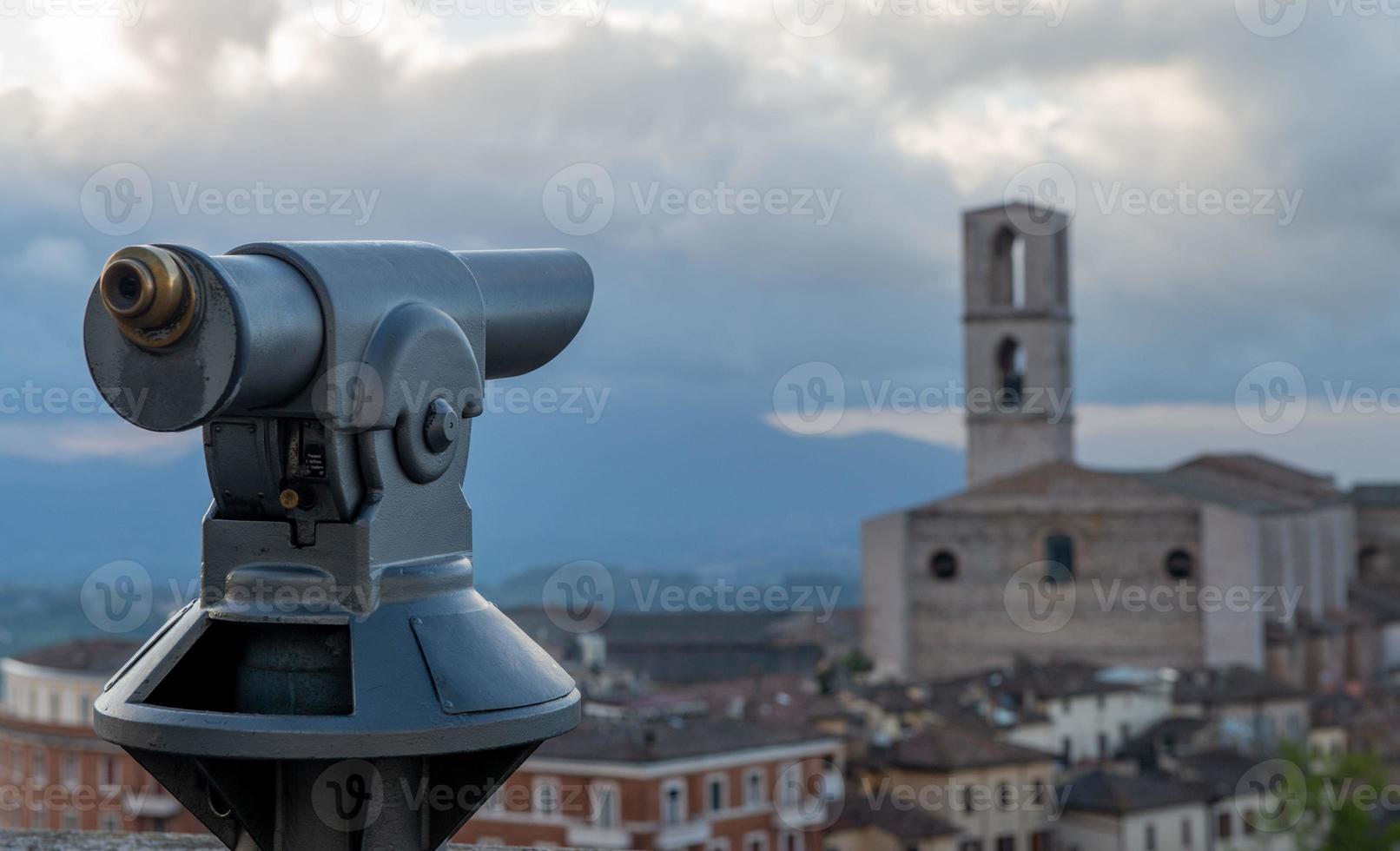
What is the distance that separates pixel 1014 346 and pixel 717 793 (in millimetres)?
24053

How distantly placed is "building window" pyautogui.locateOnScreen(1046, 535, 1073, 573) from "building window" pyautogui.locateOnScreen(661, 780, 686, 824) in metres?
17.7

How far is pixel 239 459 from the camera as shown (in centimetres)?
255

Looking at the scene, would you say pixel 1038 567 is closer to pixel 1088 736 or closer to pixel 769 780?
pixel 1088 736

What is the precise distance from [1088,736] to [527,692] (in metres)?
39.0

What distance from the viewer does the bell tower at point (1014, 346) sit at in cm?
5141

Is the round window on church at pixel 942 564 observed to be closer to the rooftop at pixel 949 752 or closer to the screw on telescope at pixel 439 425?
the rooftop at pixel 949 752

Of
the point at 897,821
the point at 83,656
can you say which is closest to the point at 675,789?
the point at 897,821

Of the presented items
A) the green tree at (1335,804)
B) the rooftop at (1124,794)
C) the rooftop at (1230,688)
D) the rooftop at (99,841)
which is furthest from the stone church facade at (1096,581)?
the rooftop at (99,841)

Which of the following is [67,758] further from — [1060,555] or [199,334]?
[199,334]

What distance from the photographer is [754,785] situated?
1270 inches

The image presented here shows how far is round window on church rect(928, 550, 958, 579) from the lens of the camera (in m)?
46.6

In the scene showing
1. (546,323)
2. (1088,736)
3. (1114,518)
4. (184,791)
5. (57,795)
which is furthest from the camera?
(1114,518)

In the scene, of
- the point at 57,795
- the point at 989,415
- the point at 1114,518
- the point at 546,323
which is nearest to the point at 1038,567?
the point at 1114,518

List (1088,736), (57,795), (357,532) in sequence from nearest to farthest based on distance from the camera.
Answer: (357,532), (57,795), (1088,736)
